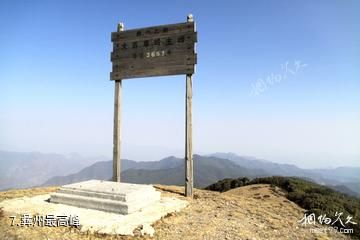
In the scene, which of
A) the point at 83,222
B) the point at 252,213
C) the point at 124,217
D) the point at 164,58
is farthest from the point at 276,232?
the point at 164,58

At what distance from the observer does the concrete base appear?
26.8 feet

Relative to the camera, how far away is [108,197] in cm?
845

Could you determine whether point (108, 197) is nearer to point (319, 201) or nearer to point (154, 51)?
point (154, 51)

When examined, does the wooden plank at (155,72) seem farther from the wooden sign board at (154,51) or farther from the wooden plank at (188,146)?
the wooden plank at (188,146)

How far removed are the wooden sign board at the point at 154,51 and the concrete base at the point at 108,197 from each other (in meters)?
4.43

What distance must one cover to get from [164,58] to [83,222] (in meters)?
6.48

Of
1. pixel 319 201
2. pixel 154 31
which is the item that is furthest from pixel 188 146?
pixel 319 201

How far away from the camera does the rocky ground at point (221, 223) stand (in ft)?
21.8

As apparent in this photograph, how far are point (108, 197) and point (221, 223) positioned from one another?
3.13 metres

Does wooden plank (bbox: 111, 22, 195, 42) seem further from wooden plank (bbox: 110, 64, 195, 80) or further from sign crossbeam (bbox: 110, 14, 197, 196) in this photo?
wooden plank (bbox: 110, 64, 195, 80)

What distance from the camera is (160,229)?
7.02 meters

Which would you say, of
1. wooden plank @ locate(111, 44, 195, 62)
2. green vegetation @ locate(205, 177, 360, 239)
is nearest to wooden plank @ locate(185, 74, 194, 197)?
wooden plank @ locate(111, 44, 195, 62)

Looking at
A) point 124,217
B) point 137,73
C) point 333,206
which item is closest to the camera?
point 124,217

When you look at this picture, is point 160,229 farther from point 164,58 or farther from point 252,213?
point 164,58
